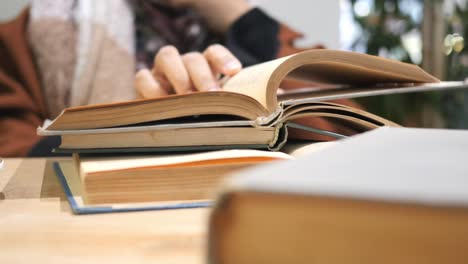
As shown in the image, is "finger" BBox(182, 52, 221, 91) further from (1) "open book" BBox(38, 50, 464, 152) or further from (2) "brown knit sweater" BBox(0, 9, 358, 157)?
(2) "brown knit sweater" BBox(0, 9, 358, 157)

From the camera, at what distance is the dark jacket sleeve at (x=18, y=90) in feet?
3.13

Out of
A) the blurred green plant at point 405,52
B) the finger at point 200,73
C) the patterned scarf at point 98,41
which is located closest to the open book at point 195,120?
the finger at point 200,73

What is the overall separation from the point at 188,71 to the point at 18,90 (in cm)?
53

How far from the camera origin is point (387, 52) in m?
2.35

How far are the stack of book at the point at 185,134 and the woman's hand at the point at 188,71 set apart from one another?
0.16m

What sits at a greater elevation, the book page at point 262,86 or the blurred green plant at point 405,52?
the blurred green plant at point 405,52

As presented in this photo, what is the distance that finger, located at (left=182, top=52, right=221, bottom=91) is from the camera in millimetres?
684

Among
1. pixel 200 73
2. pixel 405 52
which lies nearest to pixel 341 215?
pixel 200 73

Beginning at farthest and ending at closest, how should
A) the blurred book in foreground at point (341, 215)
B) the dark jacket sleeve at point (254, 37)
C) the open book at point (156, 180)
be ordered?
the dark jacket sleeve at point (254, 37) < the open book at point (156, 180) < the blurred book in foreground at point (341, 215)

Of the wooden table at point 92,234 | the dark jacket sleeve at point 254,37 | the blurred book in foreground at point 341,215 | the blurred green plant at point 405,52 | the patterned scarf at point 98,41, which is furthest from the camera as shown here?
the blurred green plant at point 405,52

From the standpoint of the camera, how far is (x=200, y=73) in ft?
2.25

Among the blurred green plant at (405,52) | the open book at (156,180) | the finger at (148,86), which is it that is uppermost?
the blurred green plant at (405,52)

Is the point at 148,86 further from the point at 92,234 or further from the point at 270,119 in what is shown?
the point at 92,234

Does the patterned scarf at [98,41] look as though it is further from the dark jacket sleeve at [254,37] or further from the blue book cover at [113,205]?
the blue book cover at [113,205]
